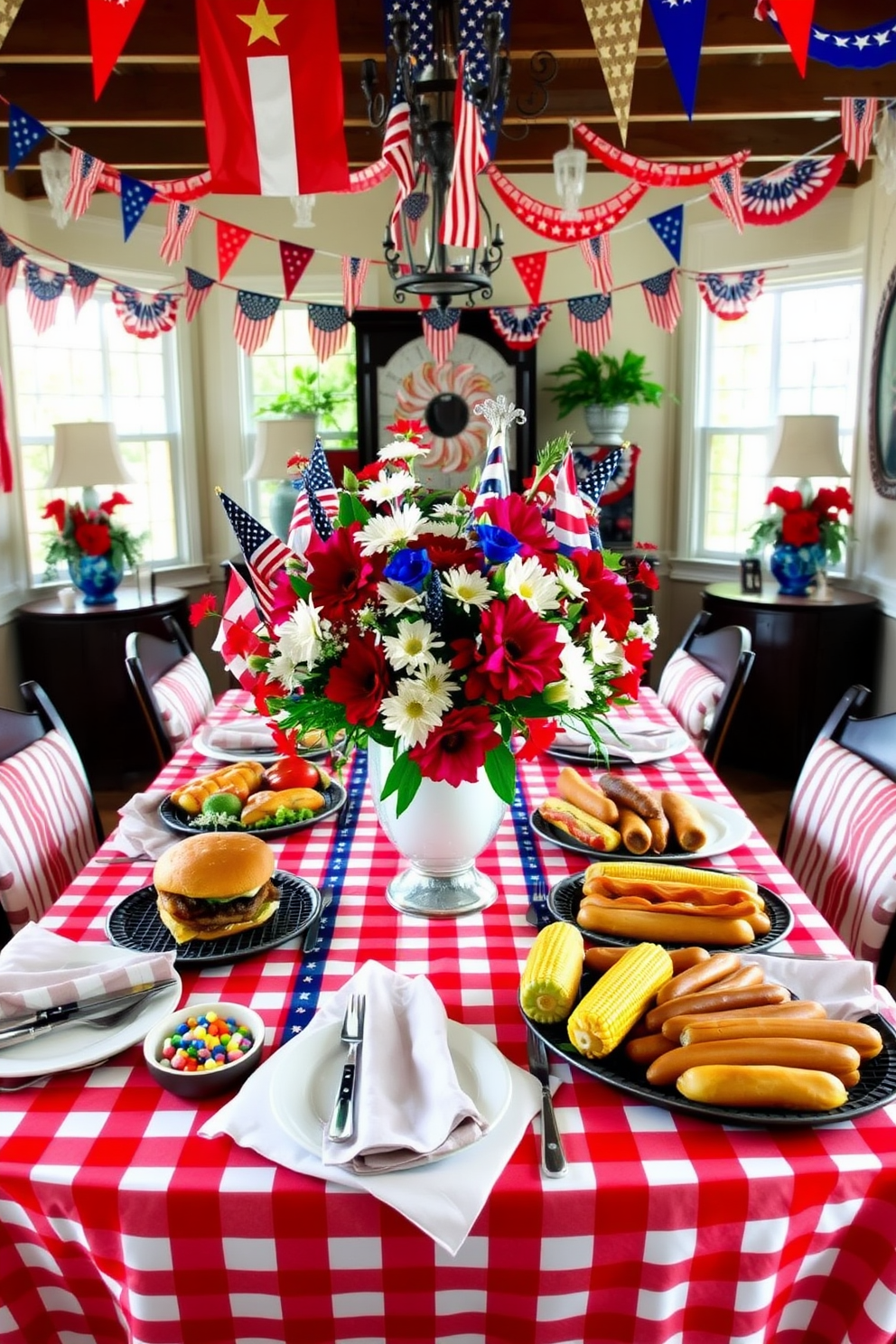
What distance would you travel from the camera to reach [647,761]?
2.17m

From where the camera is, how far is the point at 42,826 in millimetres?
1896

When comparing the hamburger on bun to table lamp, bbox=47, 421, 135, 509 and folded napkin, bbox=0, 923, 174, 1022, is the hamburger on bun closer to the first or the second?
folded napkin, bbox=0, 923, 174, 1022

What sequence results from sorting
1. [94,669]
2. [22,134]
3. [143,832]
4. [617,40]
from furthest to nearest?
[94,669]
[22,134]
[617,40]
[143,832]

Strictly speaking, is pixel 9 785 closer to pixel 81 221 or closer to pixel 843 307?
pixel 81 221

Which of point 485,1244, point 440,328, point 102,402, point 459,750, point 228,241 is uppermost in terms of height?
point 228,241

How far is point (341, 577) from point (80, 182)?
2.52 m

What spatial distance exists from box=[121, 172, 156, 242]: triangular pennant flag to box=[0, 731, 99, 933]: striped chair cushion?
192cm

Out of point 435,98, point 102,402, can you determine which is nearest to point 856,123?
point 435,98

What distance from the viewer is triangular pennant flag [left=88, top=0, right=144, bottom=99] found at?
2008 mm

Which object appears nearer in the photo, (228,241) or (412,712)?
(412,712)

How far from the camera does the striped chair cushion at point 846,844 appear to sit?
1.60 m

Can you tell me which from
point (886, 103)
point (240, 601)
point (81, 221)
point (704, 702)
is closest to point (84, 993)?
point (240, 601)

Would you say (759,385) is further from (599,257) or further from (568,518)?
(568,518)

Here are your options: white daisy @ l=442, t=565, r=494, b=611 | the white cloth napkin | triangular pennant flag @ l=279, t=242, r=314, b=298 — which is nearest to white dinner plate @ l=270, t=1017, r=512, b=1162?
the white cloth napkin
